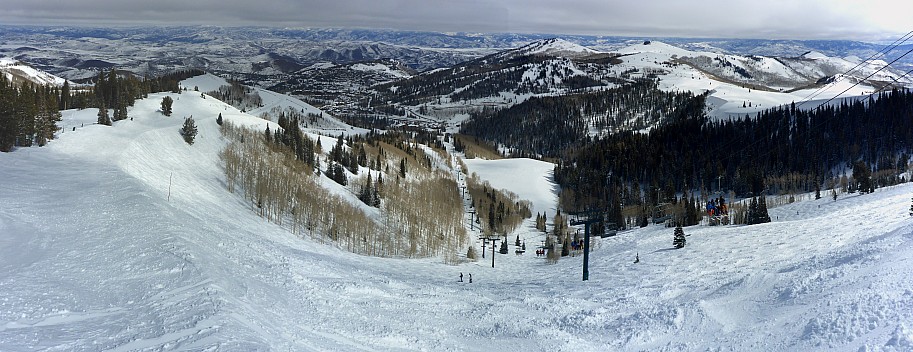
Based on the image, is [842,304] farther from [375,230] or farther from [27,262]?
[375,230]

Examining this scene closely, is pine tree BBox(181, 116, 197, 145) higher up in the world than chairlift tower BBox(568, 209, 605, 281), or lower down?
higher up

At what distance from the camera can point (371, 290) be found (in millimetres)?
28953

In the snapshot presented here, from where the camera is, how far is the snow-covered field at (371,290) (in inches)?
672

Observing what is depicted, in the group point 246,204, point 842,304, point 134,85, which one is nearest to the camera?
point 842,304

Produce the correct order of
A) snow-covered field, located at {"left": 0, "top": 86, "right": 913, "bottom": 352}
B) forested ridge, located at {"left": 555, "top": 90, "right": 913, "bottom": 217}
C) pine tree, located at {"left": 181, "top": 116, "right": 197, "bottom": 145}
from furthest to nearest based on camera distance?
forested ridge, located at {"left": 555, "top": 90, "right": 913, "bottom": 217}, pine tree, located at {"left": 181, "top": 116, "right": 197, "bottom": 145}, snow-covered field, located at {"left": 0, "top": 86, "right": 913, "bottom": 352}

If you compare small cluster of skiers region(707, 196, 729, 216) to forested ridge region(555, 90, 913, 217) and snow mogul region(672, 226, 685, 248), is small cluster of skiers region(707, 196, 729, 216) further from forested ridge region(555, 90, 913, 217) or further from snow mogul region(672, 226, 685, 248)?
snow mogul region(672, 226, 685, 248)

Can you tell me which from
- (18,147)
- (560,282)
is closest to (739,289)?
(560,282)

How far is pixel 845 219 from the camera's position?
38375 mm

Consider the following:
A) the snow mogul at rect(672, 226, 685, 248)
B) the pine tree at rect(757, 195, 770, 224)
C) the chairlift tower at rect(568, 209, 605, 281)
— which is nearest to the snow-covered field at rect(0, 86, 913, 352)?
the snow mogul at rect(672, 226, 685, 248)

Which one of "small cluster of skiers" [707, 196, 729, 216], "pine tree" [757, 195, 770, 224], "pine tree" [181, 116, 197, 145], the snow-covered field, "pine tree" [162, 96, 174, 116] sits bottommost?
"small cluster of skiers" [707, 196, 729, 216]

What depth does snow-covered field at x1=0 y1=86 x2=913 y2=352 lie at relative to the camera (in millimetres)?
17062

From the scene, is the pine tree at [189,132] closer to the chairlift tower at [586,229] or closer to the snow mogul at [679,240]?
the chairlift tower at [586,229]

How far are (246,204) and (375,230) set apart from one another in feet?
56.1

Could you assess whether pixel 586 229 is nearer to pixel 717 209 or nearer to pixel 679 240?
pixel 679 240
